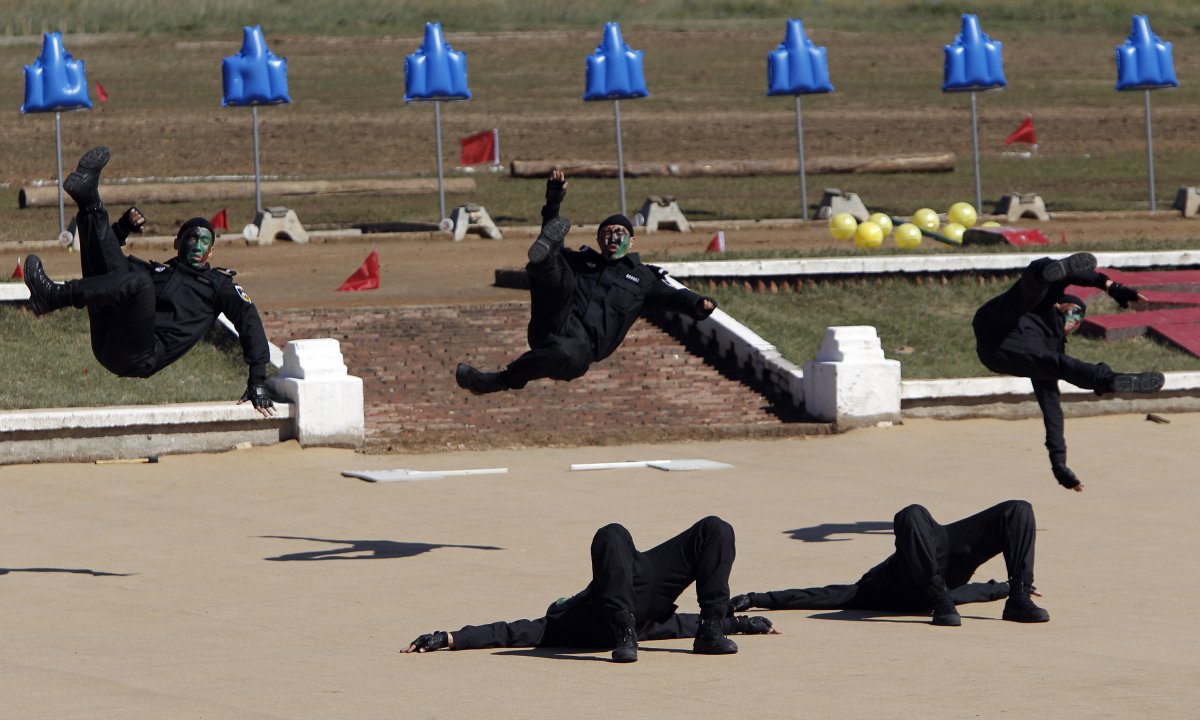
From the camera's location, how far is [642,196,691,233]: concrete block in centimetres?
3238

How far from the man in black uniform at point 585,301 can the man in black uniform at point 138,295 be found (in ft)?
6.52

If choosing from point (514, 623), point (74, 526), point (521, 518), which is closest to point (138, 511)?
point (74, 526)

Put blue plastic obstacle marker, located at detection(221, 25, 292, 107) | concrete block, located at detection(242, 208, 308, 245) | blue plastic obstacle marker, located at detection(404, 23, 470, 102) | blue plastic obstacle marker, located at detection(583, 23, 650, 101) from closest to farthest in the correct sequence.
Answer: blue plastic obstacle marker, located at detection(221, 25, 292, 107) < concrete block, located at detection(242, 208, 308, 245) < blue plastic obstacle marker, located at detection(404, 23, 470, 102) < blue plastic obstacle marker, located at detection(583, 23, 650, 101)

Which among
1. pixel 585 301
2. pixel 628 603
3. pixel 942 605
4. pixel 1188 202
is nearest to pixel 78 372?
pixel 585 301

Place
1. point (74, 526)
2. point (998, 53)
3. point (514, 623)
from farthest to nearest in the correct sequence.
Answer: point (998, 53), point (74, 526), point (514, 623)

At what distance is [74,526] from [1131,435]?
37.1 feet

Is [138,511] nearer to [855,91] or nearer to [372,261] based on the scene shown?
[372,261]

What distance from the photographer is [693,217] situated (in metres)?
34.5

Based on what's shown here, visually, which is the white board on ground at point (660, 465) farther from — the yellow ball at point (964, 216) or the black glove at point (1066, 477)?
the yellow ball at point (964, 216)

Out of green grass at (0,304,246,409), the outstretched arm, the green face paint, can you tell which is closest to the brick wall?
green grass at (0,304,246,409)

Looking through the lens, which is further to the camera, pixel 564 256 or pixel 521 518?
pixel 521 518

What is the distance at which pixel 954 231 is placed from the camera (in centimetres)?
3044

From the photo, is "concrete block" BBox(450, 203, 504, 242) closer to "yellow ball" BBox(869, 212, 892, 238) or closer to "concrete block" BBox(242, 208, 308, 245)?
"concrete block" BBox(242, 208, 308, 245)

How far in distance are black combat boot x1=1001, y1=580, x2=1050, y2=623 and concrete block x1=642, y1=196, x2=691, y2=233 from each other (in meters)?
20.7
